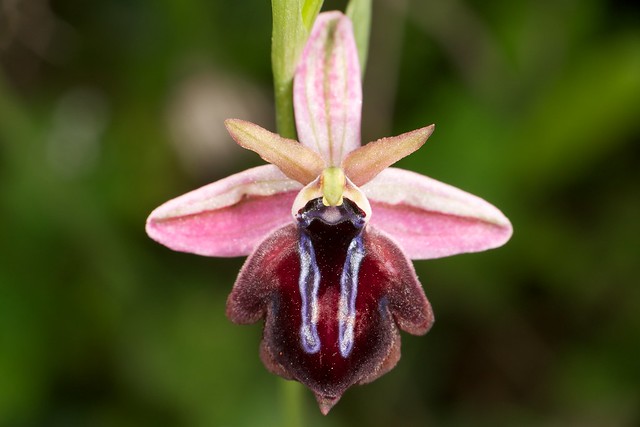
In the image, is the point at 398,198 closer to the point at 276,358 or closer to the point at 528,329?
the point at 276,358

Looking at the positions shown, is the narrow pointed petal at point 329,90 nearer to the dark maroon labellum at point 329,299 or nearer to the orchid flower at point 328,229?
the orchid flower at point 328,229

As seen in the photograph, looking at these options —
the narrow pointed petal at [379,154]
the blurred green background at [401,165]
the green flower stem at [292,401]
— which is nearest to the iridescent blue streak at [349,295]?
the narrow pointed petal at [379,154]

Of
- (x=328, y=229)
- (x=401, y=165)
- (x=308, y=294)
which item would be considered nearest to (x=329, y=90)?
(x=328, y=229)

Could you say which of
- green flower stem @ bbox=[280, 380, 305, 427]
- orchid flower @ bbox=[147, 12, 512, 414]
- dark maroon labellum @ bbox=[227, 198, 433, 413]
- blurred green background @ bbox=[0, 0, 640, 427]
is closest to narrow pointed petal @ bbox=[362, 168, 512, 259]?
orchid flower @ bbox=[147, 12, 512, 414]

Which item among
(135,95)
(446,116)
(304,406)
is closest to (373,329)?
(304,406)

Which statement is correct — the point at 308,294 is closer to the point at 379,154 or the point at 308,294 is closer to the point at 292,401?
the point at 379,154
